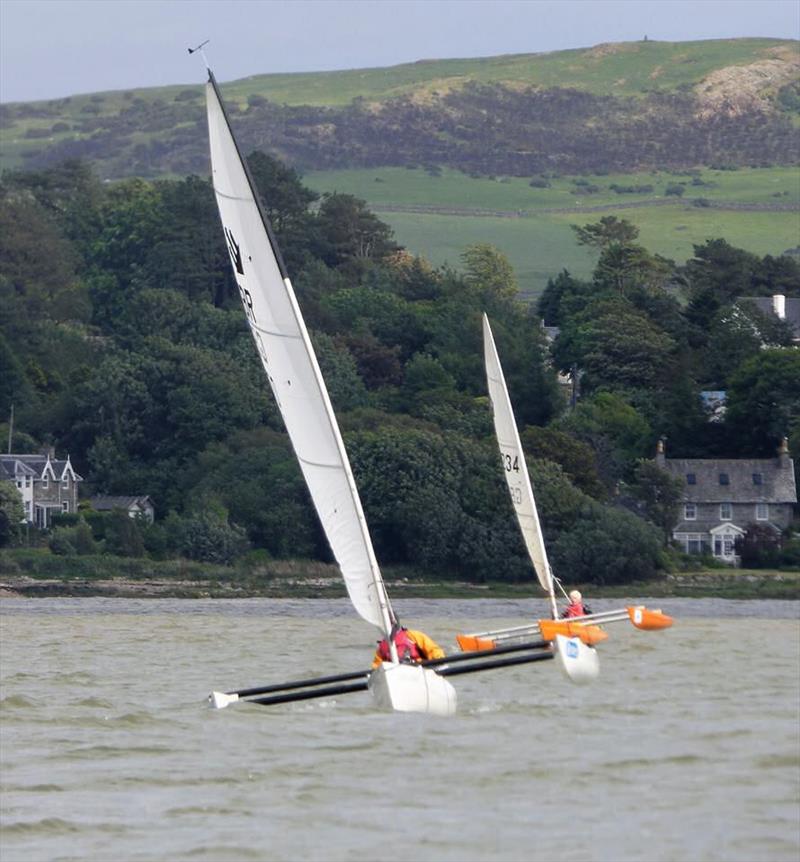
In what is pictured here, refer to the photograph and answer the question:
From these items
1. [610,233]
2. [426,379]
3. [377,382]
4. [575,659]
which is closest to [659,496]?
[426,379]

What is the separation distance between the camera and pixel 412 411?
8738 cm

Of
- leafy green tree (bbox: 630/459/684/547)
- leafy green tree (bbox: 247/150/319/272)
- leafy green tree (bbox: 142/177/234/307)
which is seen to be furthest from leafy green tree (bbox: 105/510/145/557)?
leafy green tree (bbox: 247/150/319/272)

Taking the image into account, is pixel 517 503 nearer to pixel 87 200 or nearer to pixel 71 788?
pixel 71 788

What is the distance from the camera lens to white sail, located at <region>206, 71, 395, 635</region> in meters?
20.2

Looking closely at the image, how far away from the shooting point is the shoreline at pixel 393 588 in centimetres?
6531

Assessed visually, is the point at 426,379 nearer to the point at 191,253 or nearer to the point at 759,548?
the point at 759,548

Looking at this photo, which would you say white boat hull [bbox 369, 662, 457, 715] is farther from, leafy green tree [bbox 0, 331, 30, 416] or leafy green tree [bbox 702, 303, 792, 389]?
leafy green tree [bbox 0, 331, 30, 416]

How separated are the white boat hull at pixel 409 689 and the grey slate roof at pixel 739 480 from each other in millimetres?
58554

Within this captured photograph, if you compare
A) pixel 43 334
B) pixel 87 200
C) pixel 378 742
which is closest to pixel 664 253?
pixel 87 200

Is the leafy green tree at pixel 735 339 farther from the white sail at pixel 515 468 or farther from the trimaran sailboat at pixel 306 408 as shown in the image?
the trimaran sailboat at pixel 306 408

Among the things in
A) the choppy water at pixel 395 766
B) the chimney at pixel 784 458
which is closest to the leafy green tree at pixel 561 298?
the chimney at pixel 784 458

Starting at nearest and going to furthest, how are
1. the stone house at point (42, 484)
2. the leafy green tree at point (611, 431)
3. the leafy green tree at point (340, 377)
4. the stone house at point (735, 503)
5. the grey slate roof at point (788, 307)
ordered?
the stone house at point (735, 503) → the leafy green tree at point (611, 431) → the stone house at point (42, 484) → the leafy green tree at point (340, 377) → the grey slate roof at point (788, 307)

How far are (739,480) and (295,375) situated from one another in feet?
200

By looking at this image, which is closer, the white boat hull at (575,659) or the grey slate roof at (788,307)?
the white boat hull at (575,659)
